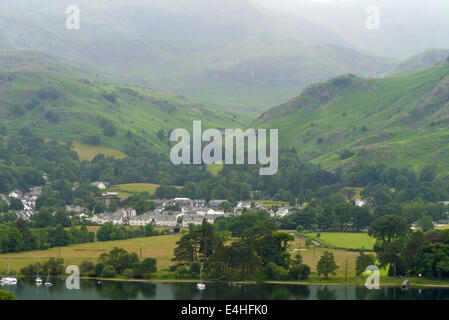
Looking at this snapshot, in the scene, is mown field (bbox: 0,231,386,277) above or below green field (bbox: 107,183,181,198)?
below

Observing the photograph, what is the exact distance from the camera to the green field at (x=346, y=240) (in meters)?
107

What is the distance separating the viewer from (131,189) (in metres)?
191

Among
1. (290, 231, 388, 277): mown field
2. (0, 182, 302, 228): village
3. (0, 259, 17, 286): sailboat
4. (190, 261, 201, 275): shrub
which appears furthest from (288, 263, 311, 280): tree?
(0, 182, 302, 228): village

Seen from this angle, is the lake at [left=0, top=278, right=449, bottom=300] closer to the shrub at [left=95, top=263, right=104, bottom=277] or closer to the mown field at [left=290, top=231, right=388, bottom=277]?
the shrub at [left=95, top=263, right=104, bottom=277]

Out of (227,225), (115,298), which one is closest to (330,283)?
(115,298)

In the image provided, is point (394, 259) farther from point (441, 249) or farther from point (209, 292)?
point (209, 292)

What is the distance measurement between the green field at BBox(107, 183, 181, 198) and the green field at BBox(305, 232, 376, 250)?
71462 mm

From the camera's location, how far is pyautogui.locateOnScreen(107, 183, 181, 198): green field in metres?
184

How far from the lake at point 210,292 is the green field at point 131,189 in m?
99.1

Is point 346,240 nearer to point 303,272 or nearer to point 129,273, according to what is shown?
point 303,272

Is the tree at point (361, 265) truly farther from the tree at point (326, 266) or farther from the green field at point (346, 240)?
the green field at point (346, 240)

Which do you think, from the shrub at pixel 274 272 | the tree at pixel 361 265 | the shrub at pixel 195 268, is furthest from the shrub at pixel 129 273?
the tree at pixel 361 265

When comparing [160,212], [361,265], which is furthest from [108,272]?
[160,212]
